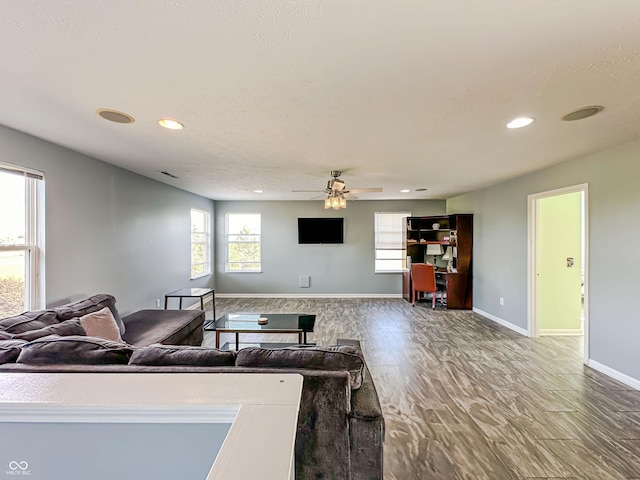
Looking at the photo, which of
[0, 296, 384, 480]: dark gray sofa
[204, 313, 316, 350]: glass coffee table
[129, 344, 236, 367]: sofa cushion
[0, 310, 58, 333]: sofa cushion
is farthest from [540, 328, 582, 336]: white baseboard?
[0, 310, 58, 333]: sofa cushion

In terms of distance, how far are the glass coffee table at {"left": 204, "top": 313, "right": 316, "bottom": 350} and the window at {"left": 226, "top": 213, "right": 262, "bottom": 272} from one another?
11.2ft

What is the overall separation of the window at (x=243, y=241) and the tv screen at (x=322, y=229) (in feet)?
3.73

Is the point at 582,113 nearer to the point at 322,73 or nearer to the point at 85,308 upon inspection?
the point at 322,73

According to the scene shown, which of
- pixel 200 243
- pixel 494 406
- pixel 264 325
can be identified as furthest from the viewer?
pixel 200 243

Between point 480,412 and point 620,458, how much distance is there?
2.70 feet

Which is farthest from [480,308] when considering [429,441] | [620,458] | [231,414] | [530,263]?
[231,414]

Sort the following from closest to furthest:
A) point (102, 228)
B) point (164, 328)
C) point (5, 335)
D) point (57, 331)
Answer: point (5, 335)
point (57, 331)
point (164, 328)
point (102, 228)

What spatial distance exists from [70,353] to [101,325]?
1090 millimetres

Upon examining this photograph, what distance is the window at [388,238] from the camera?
703cm

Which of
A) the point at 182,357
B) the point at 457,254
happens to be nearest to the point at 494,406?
the point at 182,357

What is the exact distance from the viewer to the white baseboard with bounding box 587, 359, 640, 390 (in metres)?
2.80

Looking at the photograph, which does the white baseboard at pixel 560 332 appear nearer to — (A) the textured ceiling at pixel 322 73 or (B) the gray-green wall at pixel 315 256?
(A) the textured ceiling at pixel 322 73

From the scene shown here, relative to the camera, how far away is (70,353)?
1620mm

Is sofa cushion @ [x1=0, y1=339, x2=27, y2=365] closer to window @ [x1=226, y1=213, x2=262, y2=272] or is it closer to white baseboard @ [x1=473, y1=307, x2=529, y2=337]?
window @ [x1=226, y1=213, x2=262, y2=272]
